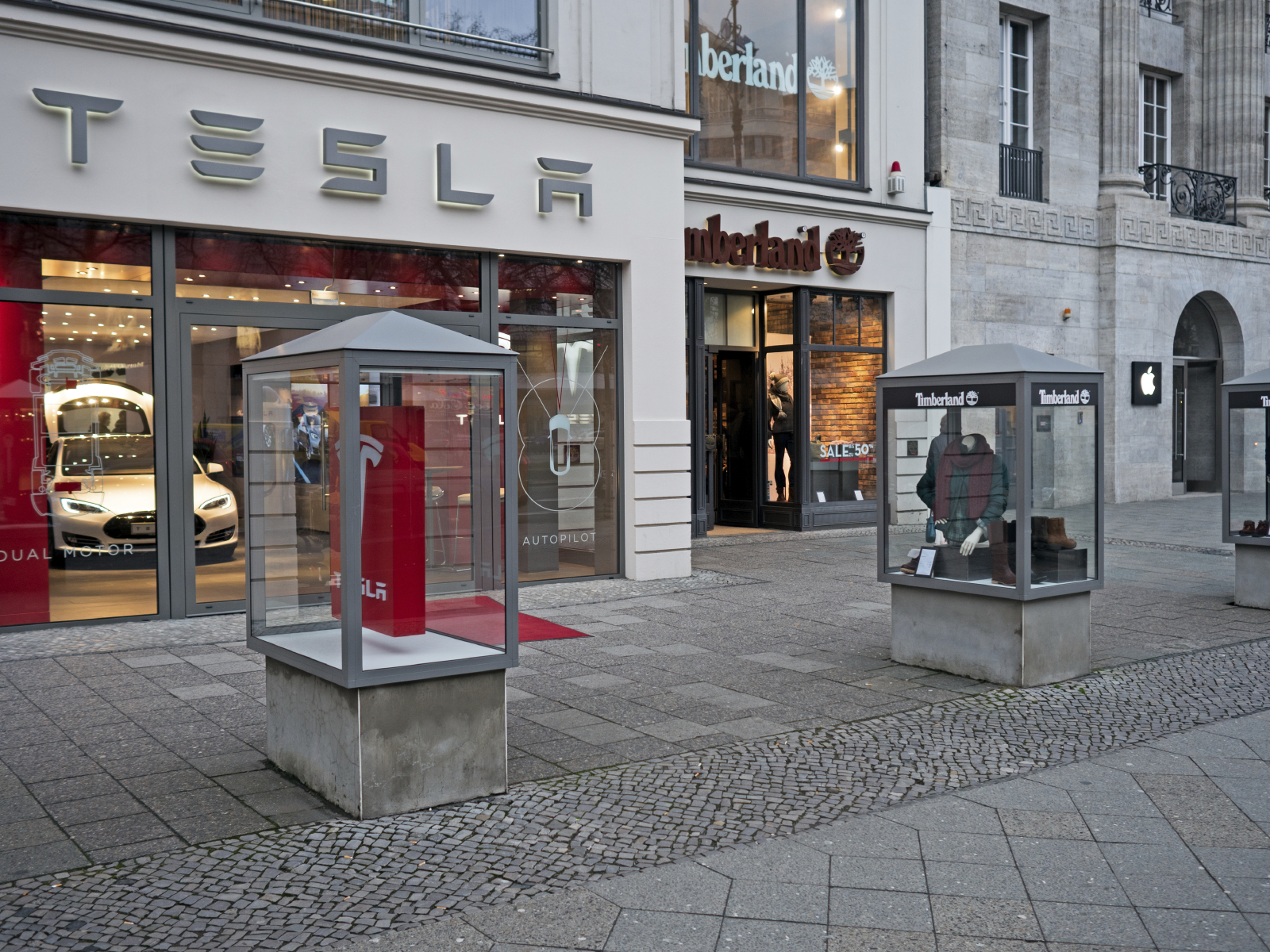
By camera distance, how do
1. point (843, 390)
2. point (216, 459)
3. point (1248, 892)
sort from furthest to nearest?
point (843, 390) < point (216, 459) < point (1248, 892)

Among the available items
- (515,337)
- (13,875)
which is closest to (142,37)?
(515,337)

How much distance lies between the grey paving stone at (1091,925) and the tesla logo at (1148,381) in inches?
708

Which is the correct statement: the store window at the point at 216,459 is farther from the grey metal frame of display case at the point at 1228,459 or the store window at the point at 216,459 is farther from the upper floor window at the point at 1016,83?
the upper floor window at the point at 1016,83

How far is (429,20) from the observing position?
10234 mm

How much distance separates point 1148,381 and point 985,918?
18402 mm

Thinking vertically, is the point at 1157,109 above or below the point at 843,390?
above

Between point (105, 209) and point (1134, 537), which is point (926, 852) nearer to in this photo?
point (105, 209)

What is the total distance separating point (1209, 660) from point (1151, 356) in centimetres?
1386

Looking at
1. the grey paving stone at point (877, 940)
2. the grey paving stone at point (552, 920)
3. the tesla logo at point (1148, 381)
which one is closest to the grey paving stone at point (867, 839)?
the grey paving stone at point (877, 940)

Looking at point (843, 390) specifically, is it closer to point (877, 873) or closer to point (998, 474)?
point (998, 474)

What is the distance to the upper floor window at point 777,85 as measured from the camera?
14594mm

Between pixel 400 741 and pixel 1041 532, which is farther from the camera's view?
pixel 1041 532

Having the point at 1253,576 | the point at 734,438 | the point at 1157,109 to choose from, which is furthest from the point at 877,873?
the point at 1157,109

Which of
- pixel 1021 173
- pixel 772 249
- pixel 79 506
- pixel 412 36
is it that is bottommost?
pixel 79 506
